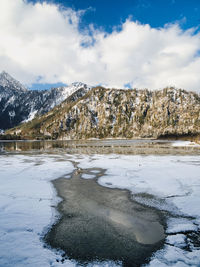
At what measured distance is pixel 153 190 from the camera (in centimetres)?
1499

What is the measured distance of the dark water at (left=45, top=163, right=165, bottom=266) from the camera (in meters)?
6.89

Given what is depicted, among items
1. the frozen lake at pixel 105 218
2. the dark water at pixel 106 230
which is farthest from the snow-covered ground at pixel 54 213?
the dark water at pixel 106 230

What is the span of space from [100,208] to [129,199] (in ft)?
9.21

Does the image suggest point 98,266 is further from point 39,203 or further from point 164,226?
point 39,203

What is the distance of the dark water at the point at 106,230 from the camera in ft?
22.6

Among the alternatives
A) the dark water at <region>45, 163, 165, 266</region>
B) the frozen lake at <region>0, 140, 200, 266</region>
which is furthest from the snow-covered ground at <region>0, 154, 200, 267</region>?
the dark water at <region>45, 163, 165, 266</region>

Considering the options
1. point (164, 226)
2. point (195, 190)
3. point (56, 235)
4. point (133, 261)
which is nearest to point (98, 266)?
point (133, 261)

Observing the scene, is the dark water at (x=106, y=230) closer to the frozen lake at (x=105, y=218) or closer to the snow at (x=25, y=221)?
Answer: the frozen lake at (x=105, y=218)

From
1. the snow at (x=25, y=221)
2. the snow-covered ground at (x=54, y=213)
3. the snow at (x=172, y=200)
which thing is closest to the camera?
the snow at (x=25, y=221)

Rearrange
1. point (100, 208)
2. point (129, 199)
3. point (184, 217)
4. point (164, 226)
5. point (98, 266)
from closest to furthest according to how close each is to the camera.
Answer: point (98, 266) → point (164, 226) → point (184, 217) → point (100, 208) → point (129, 199)

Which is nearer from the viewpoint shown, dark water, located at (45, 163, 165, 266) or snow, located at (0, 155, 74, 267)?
snow, located at (0, 155, 74, 267)

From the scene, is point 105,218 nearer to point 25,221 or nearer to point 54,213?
point 54,213

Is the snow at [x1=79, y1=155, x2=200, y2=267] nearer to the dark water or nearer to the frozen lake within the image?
the frozen lake

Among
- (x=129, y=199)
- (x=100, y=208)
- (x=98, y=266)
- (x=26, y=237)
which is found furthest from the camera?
(x=129, y=199)
